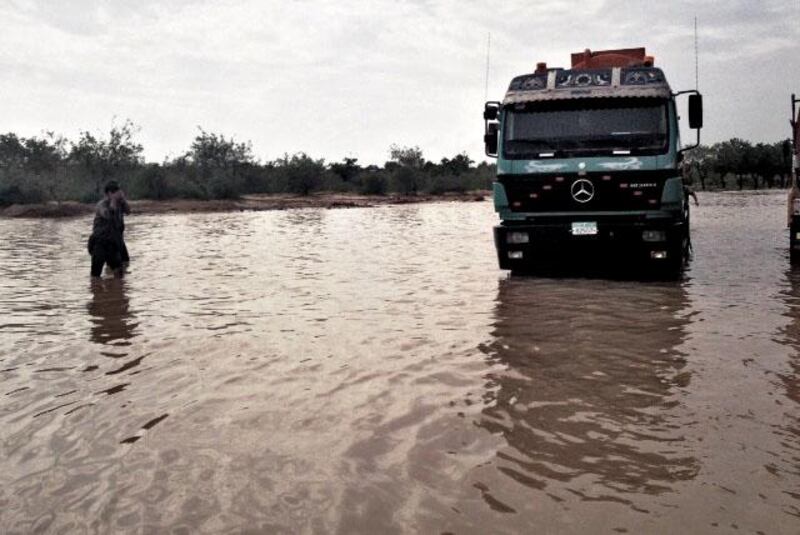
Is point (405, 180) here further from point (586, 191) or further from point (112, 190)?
point (586, 191)

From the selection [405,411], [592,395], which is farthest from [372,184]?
[405,411]

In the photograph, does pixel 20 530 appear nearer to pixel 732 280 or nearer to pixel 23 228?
pixel 732 280

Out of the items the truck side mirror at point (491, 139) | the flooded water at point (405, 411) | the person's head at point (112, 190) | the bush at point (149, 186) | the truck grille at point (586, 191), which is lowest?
the flooded water at point (405, 411)

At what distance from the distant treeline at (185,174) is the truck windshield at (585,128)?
37.1 m

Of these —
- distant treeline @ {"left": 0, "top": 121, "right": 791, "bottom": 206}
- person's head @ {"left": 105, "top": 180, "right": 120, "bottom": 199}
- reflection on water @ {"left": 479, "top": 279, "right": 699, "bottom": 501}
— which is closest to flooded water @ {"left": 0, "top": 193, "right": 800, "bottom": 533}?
reflection on water @ {"left": 479, "top": 279, "right": 699, "bottom": 501}

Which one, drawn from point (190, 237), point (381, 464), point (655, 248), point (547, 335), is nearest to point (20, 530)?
point (381, 464)

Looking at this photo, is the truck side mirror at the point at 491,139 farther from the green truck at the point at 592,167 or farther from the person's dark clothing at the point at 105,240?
the person's dark clothing at the point at 105,240

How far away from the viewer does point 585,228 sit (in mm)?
9625

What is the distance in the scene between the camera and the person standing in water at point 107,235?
35.9 ft

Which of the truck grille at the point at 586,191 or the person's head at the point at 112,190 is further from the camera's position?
the person's head at the point at 112,190

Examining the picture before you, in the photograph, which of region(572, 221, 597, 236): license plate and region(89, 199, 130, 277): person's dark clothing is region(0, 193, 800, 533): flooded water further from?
region(89, 199, 130, 277): person's dark clothing

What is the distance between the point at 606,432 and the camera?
3861 millimetres

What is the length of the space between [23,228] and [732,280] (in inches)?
1014

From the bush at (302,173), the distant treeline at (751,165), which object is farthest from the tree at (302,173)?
the distant treeline at (751,165)
